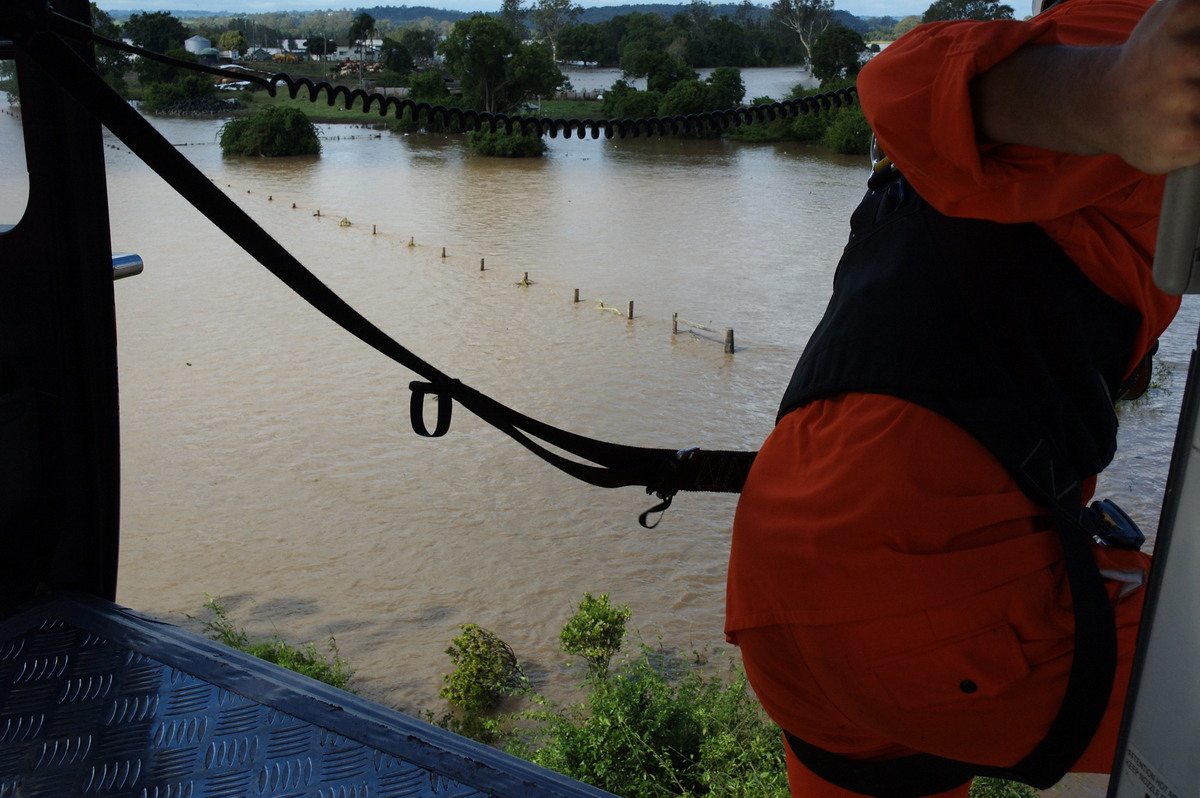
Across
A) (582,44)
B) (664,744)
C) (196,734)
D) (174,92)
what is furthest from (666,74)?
(196,734)

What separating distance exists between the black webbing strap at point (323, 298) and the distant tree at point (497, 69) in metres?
29.4

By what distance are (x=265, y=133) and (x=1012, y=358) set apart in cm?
4107

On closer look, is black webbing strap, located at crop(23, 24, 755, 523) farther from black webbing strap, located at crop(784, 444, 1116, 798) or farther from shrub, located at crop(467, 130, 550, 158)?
shrub, located at crop(467, 130, 550, 158)

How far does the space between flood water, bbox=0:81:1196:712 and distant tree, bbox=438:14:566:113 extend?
13.7 ft

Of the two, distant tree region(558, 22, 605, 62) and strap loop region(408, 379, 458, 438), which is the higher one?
distant tree region(558, 22, 605, 62)

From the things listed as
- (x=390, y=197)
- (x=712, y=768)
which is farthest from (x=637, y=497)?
(x=390, y=197)

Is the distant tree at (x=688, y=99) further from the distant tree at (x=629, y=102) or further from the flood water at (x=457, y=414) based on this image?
the flood water at (x=457, y=414)

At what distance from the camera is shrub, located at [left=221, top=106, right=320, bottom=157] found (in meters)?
38.4

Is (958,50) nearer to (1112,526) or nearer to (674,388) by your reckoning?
(1112,526)

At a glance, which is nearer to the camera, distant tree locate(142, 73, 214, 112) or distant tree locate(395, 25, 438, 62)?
distant tree locate(142, 73, 214, 112)

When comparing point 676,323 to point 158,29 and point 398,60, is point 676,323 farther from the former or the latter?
point 398,60

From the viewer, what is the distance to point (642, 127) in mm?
3365

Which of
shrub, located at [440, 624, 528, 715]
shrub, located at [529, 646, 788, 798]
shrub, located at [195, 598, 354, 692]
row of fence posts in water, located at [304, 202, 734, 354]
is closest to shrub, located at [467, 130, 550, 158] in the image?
row of fence posts in water, located at [304, 202, 734, 354]

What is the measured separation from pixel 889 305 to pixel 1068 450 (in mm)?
254
